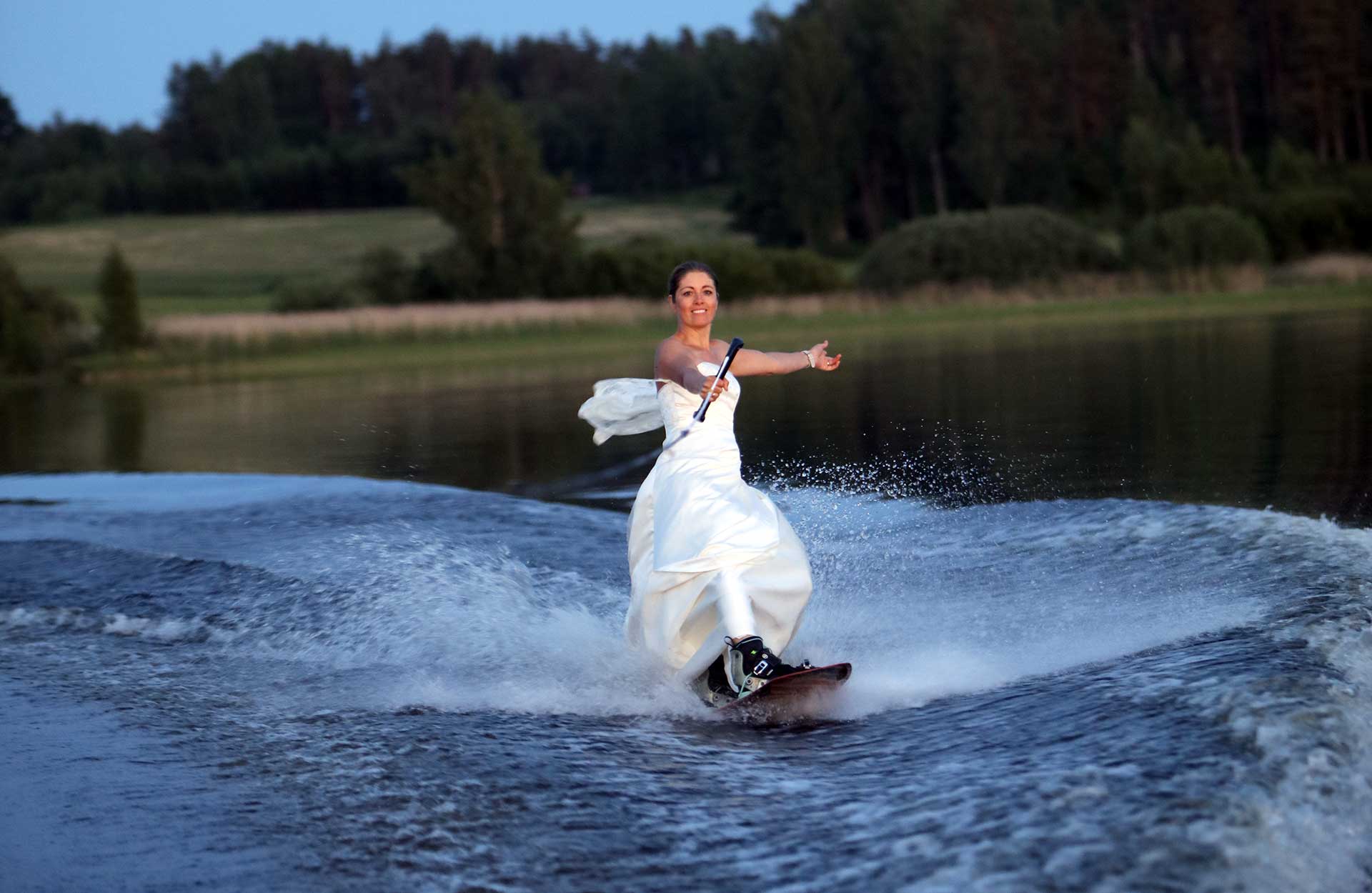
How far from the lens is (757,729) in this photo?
277 inches

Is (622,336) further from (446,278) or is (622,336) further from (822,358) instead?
(822,358)

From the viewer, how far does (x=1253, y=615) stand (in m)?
7.90

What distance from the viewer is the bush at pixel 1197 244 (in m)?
51.7

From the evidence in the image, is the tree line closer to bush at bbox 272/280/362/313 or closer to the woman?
bush at bbox 272/280/362/313

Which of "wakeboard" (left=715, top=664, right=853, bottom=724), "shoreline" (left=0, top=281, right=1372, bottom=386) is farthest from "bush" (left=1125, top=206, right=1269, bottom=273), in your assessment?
"wakeboard" (left=715, top=664, right=853, bottom=724)

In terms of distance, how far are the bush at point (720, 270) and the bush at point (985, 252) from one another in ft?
12.9

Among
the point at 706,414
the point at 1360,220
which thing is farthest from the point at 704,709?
the point at 1360,220

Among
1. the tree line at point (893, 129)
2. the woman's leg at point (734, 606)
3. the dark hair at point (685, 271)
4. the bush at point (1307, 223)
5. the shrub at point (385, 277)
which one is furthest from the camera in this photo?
the tree line at point (893, 129)

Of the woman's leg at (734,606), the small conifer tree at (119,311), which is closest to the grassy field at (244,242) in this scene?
the small conifer tree at (119,311)

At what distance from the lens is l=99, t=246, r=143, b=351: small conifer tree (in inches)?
1625

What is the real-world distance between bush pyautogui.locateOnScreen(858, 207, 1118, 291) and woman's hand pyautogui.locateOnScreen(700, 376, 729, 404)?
4736cm

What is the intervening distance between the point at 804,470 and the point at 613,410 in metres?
7.21

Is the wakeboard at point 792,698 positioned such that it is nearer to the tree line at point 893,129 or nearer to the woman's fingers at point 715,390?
the woman's fingers at point 715,390

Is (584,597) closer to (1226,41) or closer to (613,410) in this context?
(613,410)
